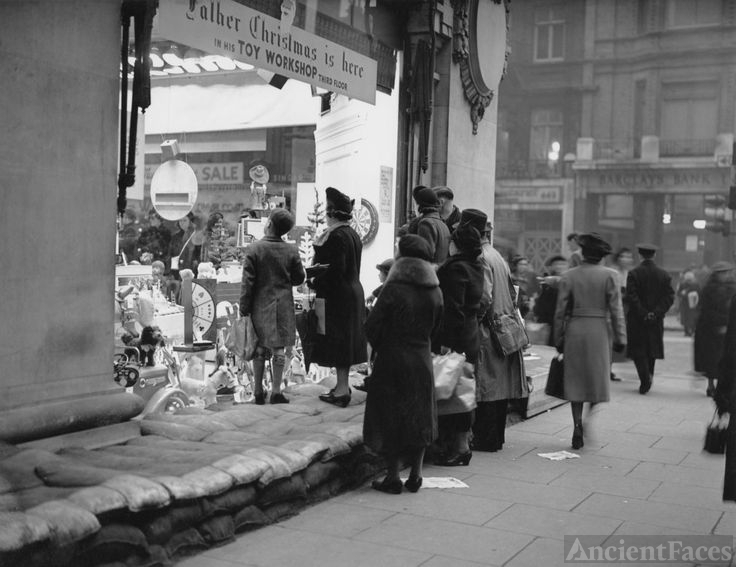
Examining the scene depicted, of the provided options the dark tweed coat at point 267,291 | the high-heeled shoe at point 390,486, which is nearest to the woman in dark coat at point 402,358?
the high-heeled shoe at point 390,486

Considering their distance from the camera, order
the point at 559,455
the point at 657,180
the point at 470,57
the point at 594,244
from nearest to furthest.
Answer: the point at 559,455, the point at 594,244, the point at 470,57, the point at 657,180

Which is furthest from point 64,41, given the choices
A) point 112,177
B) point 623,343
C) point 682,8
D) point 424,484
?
point 682,8

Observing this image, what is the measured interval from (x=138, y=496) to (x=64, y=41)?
2772mm

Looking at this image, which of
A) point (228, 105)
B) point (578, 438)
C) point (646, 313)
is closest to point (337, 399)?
point (578, 438)

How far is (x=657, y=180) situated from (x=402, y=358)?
29090 millimetres

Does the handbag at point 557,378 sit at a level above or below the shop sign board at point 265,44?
below

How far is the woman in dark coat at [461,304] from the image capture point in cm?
674

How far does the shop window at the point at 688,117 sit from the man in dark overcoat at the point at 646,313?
73.8 feet

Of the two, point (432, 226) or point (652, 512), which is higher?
point (432, 226)

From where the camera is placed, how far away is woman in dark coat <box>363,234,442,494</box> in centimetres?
591

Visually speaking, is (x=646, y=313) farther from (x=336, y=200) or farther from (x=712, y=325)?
(x=336, y=200)

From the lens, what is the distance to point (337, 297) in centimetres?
726

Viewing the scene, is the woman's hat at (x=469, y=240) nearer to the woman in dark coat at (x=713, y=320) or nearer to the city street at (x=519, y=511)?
the city street at (x=519, y=511)

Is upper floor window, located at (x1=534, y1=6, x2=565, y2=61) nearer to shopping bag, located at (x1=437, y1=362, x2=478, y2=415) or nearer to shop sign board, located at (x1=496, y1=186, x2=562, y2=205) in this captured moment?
shop sign board, located at (x1=496, y1=186, x2=562, y2=205)
